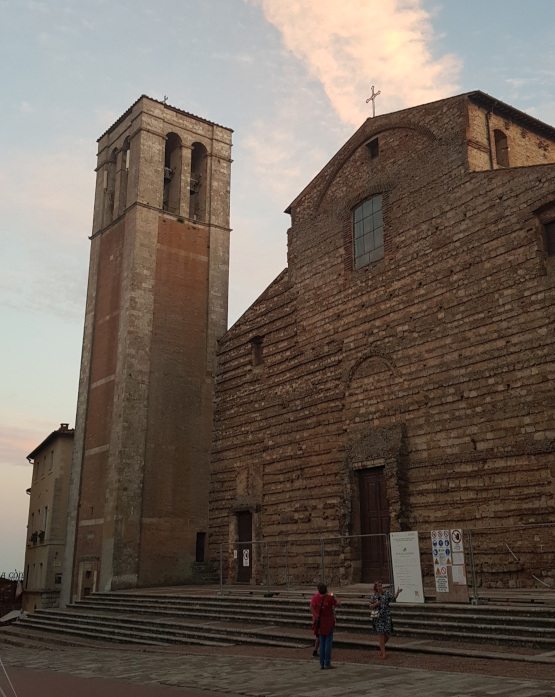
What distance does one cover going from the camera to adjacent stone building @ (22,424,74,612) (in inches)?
1141

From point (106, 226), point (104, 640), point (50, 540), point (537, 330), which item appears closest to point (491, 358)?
point (537, 330)

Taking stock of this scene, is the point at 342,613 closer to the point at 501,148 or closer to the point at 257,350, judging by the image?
the point at 257,350

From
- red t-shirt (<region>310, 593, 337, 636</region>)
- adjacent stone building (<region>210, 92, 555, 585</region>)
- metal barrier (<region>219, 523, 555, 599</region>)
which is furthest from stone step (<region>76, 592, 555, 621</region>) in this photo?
red t-shirt (<region>310, 593, 337, 636</region>)

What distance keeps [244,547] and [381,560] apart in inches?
230

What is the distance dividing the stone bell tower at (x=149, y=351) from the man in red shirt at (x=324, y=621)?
11.9m

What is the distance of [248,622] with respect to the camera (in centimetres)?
1291

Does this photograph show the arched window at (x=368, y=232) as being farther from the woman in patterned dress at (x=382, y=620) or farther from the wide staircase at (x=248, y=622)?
the woman in patterned dress at (x=382, y=620)

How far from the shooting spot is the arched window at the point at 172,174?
2394cm

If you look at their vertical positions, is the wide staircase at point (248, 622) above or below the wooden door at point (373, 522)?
below

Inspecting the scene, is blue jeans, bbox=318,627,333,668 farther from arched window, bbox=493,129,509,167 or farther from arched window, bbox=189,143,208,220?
arched window, bbox=189,143,208,220

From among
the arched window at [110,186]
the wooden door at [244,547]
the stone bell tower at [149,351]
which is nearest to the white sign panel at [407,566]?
the wooden door at [244,547]

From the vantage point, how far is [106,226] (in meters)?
24.3

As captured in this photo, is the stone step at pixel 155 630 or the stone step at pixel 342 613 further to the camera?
the stone step at pixel 155 630

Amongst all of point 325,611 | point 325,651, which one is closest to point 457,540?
point 325,611
